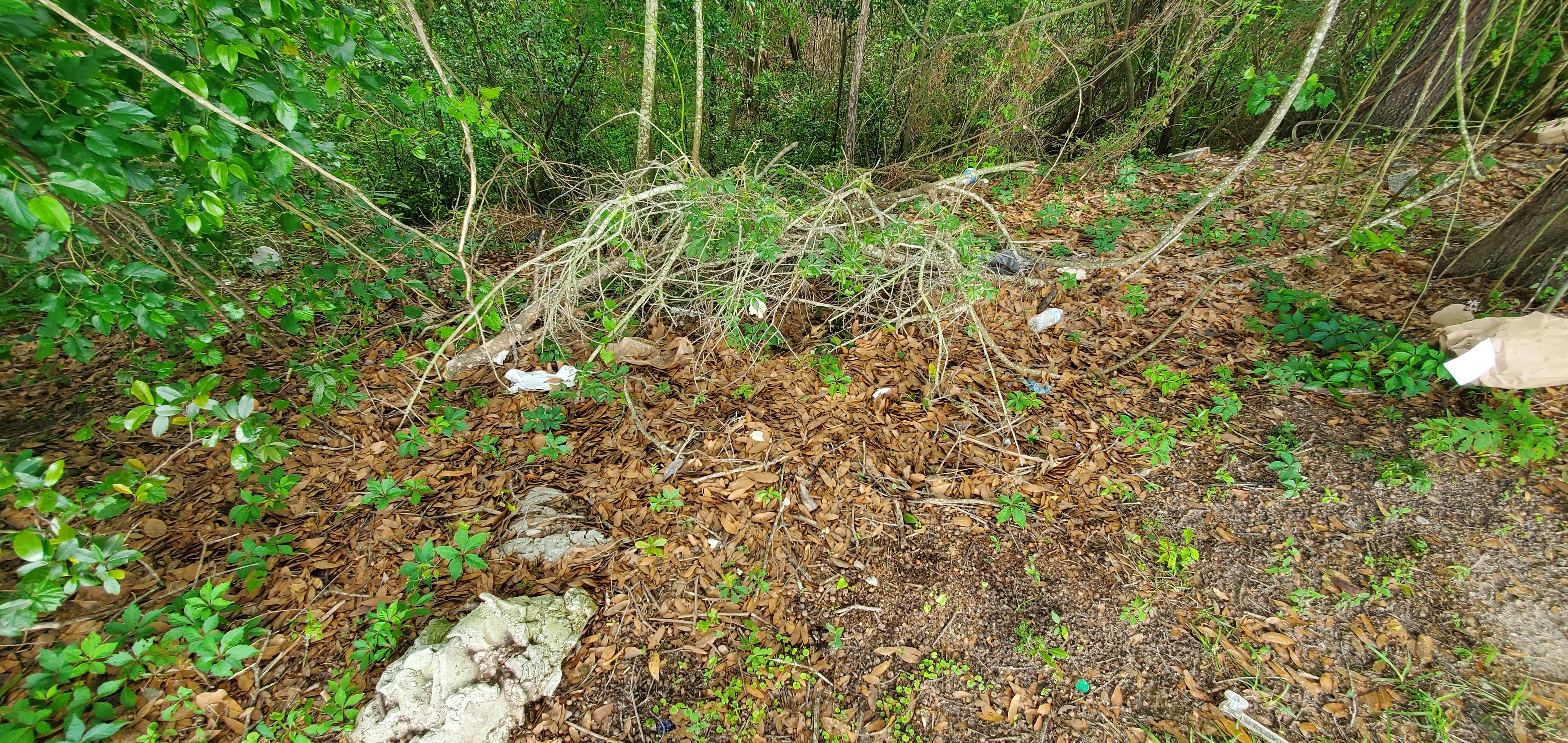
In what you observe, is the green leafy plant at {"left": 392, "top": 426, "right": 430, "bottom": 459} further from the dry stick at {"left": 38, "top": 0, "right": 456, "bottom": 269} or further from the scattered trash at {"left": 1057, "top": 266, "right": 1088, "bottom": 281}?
the scattered trash at {"left": 1057, "top": 266, "right": 1088, "bottom": 281}

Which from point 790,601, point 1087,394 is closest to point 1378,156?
point 1087,394

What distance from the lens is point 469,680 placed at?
5.78 ft

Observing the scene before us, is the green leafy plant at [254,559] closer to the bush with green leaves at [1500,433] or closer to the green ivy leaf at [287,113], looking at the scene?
the green ivy leaf at [287,113]

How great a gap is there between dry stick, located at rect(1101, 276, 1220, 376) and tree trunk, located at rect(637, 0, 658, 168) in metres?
3.29

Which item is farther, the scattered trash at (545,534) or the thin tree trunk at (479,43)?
the thin tree trunk at (479,43)

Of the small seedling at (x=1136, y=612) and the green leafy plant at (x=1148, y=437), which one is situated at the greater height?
the green leafy plant at (x=1148, y=437)

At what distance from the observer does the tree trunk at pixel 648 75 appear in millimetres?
3615

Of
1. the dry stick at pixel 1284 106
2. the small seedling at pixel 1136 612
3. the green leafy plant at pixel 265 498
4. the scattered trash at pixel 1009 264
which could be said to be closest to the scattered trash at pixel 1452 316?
the dry stick at pixel 1284 106

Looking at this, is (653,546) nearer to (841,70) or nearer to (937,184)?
(937,184)

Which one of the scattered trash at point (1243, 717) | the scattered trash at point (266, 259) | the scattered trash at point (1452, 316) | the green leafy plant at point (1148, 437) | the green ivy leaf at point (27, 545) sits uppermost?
the green ivy leaf at point (27, 545)

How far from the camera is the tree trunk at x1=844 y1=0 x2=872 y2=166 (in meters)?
4.03

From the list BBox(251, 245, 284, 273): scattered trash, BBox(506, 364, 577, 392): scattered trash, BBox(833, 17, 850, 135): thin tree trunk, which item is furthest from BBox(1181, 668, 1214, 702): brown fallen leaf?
BBox(833, 17, 850, 135): thin tree trunk

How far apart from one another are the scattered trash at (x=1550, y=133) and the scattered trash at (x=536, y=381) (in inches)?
282

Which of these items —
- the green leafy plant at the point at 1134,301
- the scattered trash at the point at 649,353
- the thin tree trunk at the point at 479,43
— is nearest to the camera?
the scattered trash at the point at 649,353
